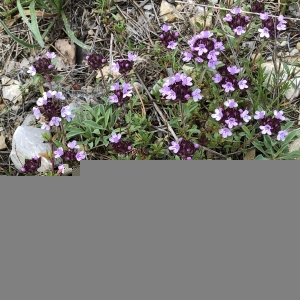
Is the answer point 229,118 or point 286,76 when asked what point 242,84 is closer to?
point 229,118

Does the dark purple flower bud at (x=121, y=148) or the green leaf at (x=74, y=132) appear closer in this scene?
the dark purple flower bud at (x=121, y=148)

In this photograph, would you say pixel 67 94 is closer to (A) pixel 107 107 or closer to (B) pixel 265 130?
(A) pixel 107 107

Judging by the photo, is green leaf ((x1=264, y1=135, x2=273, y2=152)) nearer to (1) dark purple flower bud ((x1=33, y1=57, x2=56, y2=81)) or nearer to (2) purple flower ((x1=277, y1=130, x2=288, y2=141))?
(2) purple flower ((x1=277, y1=130, x2=288, y2=141))

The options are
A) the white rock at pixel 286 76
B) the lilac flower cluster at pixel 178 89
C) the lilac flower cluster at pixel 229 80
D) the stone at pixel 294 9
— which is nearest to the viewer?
the lilac flower cluster at pixel 178 89

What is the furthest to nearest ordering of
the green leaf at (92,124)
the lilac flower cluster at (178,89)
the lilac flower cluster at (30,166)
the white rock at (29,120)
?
the white rock at (29,120) < the green leaf at (92,124) < the lilac flower cluster at (30,166) < the lilac flower cluster at (178,89)

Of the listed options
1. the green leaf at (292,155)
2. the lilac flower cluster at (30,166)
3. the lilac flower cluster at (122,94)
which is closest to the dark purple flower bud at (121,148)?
the lilac flower cluster at (122,94)

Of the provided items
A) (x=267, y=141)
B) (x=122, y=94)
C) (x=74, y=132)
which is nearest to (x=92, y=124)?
(x=74, y=132)

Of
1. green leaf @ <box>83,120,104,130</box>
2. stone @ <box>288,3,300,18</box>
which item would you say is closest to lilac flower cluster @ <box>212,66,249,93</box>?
green leaf @ <box>83,120,104,130</box>

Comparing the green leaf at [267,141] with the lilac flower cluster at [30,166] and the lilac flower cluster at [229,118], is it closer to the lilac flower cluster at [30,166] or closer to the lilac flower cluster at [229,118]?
the lilac flower cluster at [229,118]
